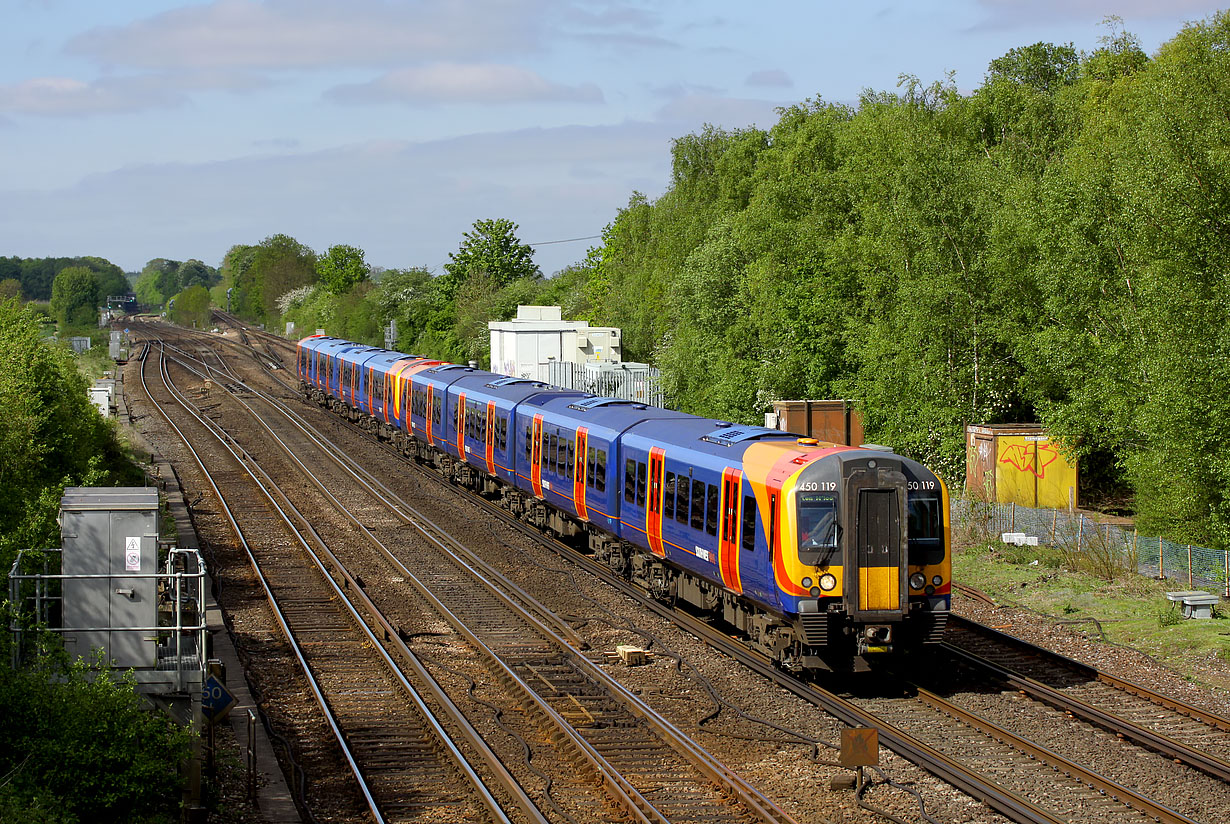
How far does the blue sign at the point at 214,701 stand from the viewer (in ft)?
41.3

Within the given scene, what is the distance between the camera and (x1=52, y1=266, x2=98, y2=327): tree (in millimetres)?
124000

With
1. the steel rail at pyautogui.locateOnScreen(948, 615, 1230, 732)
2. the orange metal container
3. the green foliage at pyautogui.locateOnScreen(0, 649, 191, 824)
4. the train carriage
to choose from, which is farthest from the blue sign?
the orange metal container

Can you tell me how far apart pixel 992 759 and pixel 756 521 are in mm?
4250

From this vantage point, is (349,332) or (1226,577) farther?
(349,332)

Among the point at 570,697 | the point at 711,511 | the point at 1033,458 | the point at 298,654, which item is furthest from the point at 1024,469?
the point at 298,654

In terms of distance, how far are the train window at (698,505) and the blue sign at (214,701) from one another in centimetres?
711

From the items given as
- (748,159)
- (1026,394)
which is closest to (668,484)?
(1026,394)

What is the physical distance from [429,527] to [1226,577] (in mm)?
16616

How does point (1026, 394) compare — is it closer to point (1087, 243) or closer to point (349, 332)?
point (1087, 243)

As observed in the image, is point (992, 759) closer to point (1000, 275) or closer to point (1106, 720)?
point (1106, 720)

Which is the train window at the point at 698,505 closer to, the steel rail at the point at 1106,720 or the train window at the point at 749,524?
the train window at the point at 749,524

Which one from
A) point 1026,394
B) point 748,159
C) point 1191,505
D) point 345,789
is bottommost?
point 345,789

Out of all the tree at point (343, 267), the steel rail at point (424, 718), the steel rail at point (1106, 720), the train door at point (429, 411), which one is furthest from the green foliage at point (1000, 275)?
the tree at point (343, 267)

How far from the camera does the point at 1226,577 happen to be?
19641 mm
